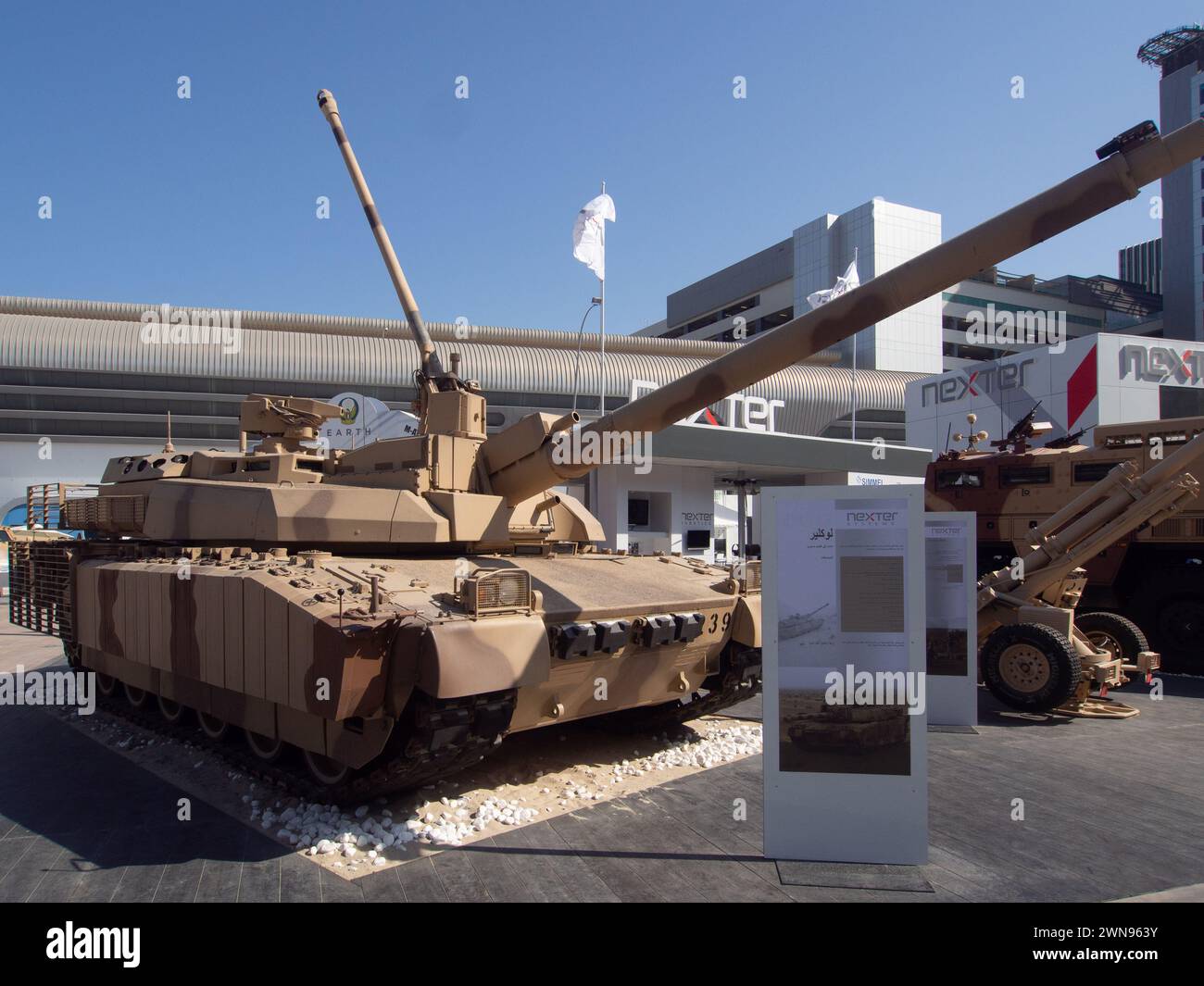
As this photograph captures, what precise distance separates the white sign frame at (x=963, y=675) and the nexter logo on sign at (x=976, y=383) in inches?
829

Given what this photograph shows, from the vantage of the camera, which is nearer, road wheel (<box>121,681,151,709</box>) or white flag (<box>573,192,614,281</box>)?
road wheel (<box>121,681,151,709</box>)

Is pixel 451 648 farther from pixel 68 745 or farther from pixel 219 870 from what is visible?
pixel 68 745

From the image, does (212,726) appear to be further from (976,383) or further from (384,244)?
(976,383)

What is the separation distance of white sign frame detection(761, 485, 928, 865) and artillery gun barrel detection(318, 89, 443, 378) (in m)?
4.81

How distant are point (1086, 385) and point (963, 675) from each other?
65.9ft

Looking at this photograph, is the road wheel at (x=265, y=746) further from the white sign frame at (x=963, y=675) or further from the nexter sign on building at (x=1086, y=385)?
the nexter sign on building at (x=1086, y=385)

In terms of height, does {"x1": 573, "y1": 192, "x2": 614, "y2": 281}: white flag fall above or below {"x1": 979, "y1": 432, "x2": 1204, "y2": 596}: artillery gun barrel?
above

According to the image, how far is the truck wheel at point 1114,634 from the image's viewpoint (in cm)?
1167

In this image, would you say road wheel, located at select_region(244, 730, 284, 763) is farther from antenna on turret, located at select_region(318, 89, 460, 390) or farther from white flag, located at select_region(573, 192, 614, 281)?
white flag, located at select_region(573, 192, 614, 281)

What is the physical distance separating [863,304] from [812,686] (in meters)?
2.62

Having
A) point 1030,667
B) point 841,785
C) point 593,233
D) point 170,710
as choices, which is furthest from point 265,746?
point 593,233

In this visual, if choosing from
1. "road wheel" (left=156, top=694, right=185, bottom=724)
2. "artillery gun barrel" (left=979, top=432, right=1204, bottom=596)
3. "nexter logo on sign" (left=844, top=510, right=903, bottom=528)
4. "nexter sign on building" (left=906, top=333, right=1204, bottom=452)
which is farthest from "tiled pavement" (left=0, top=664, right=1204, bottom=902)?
"nexter sign on building" (left=906, top=333, right=1204, bottom=452)

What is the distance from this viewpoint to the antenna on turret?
30.6 ft

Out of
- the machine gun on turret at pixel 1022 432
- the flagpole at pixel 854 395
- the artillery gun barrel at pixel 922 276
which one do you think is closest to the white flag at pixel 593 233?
the machine gun on turret at pixel 1022 432
